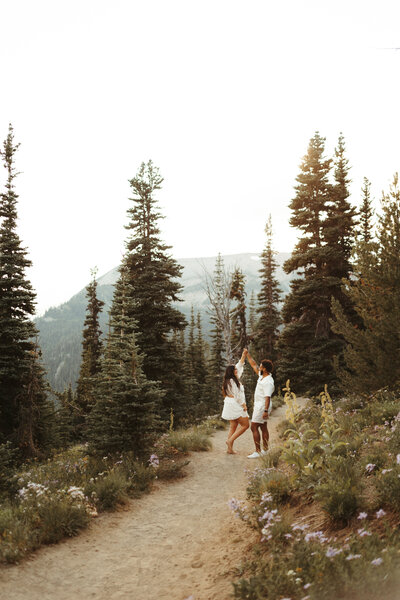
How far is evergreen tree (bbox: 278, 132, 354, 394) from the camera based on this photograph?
19844 mm

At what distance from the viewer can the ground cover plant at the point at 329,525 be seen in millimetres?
2908

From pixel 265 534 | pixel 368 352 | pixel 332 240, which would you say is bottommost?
pixel 265 534

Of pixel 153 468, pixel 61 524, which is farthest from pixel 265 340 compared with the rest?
pixel 61 524

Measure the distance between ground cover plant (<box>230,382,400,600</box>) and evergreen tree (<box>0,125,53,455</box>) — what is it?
51.4 feet

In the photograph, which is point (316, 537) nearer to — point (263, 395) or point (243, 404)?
point (263, 395)

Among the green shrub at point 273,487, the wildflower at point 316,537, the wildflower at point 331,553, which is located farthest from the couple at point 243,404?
the wildflower at point 331,553

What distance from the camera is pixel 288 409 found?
627cm

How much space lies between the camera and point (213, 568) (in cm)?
441

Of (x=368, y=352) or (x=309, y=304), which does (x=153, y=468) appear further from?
(x=309, y=304)

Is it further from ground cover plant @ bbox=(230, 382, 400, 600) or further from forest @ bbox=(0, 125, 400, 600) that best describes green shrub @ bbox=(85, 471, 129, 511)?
ground cover plant @ bbox=(230, 382, 400, 600)

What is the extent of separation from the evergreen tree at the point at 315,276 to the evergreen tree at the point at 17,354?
13.2 meters

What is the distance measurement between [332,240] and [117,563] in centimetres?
1951

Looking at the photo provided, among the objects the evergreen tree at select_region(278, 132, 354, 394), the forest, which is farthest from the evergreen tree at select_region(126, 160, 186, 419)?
the evergreen tree at select_region(278, 132, 354, 394)

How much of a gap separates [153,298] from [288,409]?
53.5 ft
